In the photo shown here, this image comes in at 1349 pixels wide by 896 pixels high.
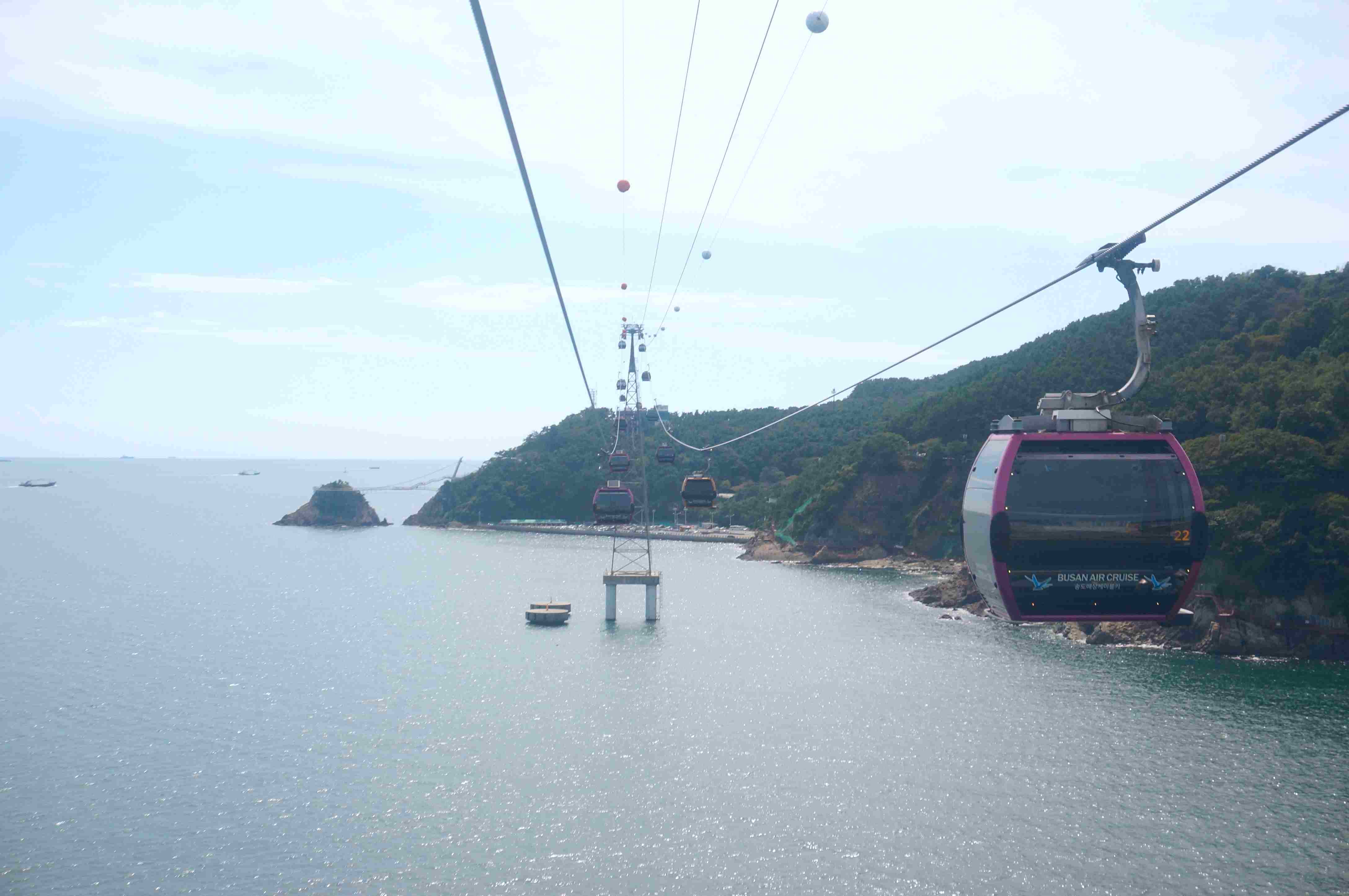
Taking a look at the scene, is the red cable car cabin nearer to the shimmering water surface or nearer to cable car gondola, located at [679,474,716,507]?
the shimmering water surface

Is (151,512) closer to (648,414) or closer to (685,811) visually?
(648,414)

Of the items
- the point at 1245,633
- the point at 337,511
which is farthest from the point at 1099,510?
the point at 337,511

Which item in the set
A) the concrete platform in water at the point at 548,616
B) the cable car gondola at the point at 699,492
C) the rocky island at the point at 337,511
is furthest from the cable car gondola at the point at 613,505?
A: the rocky island at the point at 337,511

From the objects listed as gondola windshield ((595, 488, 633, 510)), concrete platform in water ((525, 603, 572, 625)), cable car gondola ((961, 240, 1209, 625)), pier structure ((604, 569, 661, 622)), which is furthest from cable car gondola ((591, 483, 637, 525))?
cable car gondola ((961, 240, 1209, 625))

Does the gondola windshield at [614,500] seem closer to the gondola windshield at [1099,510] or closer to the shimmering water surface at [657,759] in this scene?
the shimmering water surface at [657,759]

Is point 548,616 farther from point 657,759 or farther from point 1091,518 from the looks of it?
point 1091,518
